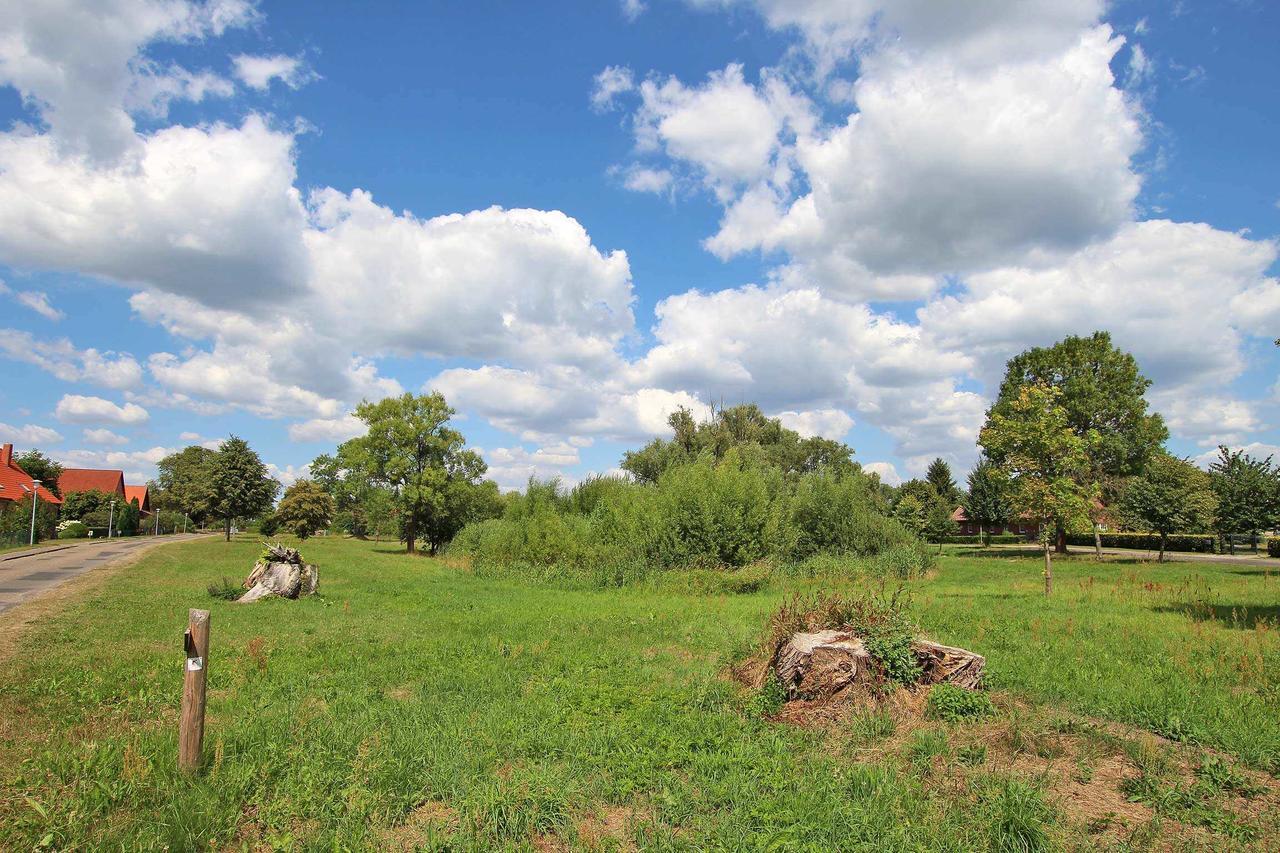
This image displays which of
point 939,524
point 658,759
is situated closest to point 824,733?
point 658,759

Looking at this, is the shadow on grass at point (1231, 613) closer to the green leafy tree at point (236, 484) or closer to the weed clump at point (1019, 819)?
the weed clump at point (1019, 819)

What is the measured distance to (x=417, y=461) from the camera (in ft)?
143

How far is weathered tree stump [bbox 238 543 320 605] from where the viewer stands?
53.1ft

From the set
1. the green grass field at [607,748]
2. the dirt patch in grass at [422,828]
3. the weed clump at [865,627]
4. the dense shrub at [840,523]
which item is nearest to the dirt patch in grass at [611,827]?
the green grass field at [607,748]

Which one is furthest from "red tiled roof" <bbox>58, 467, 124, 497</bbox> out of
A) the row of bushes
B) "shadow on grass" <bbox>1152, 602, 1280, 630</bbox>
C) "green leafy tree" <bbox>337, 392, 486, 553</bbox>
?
"shadow on grass" <bbox>1152, 602, 1280, 630</bbox>

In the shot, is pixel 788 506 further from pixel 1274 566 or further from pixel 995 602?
pixel 1274 566

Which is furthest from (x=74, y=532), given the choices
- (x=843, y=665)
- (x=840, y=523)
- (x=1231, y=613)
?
(x=1231, y=613)

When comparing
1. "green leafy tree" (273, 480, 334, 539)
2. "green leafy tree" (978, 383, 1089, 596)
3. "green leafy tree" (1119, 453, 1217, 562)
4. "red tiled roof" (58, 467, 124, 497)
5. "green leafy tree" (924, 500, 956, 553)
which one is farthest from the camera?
"red tiled roof" (58, 467, 124, 497)

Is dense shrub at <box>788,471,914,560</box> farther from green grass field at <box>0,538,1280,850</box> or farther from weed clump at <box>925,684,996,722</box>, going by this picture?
weed clump at <box>925,684,996,722</box>

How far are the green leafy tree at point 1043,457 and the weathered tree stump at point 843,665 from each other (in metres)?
11.5

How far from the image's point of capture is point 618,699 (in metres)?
7.58

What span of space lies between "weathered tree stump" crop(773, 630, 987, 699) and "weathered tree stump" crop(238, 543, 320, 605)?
13118 millimetres

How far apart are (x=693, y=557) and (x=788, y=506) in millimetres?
5908

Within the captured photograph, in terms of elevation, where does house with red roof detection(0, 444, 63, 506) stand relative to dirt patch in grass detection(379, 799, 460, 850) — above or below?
above
